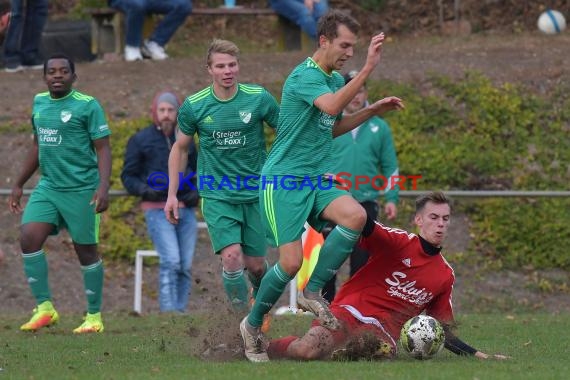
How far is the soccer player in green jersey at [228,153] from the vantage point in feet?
31.3

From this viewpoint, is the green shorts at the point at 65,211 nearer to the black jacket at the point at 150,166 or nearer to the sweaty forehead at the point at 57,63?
the sweaty forehead at the point at 57,63

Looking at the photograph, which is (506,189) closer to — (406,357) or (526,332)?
(526,332)

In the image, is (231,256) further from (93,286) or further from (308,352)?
(93,286)

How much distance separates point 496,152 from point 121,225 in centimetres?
492

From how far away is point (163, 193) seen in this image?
42.9 feet

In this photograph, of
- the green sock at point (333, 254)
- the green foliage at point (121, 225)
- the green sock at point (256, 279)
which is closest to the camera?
the green sock at point (333, 254)

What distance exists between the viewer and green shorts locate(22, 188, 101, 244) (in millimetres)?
11078

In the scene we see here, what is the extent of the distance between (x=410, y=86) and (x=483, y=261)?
3030mm

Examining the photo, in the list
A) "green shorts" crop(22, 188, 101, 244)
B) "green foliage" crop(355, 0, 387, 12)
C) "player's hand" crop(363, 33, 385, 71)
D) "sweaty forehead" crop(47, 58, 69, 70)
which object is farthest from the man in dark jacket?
"green foliage" crop(355, 0, 387, 12)

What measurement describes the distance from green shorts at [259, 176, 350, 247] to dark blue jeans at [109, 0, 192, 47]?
964 centimetres

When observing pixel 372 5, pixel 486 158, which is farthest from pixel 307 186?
pixel 372 5

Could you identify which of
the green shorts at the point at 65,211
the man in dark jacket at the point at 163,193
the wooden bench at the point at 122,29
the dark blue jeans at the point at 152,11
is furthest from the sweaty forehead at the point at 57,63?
the wooden bench at the point at 122,29

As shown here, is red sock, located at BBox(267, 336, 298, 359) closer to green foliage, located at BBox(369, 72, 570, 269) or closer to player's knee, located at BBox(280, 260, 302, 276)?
player's knee, located at BBox(280, 260, 302, 276)

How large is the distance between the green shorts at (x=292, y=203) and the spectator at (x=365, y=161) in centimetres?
364
